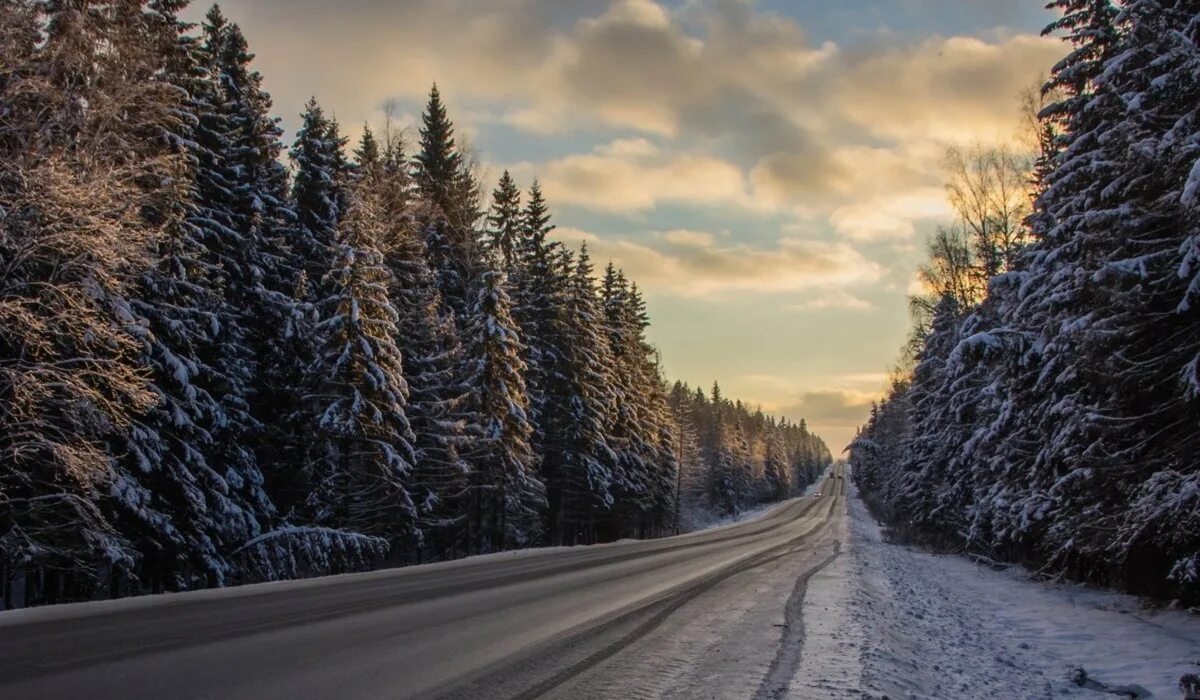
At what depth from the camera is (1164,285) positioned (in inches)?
421

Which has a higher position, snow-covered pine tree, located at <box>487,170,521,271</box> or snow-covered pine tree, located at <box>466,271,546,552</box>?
snow-covered pine tree, located at <box>487,170,521,271</box>

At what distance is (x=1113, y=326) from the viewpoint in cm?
1140

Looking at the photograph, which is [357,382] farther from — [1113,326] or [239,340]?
[1113,326]

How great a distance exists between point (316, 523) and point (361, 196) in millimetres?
10464

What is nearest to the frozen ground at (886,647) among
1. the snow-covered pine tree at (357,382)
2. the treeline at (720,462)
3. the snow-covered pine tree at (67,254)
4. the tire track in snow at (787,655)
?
the tire track in snow at (787,655)

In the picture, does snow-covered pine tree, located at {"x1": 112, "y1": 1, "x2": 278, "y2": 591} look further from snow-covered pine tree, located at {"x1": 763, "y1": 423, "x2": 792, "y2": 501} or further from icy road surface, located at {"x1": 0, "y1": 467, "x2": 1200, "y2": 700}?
snow-covered pine tree, located at {"x1": 763, "y1": 423, "x2": 792, "y2": 501}

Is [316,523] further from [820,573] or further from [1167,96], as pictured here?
[1167,96]

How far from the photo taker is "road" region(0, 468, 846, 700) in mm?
5578

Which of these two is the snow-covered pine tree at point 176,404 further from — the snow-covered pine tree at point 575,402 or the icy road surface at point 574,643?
the snow-covered pine tree at point 575,402

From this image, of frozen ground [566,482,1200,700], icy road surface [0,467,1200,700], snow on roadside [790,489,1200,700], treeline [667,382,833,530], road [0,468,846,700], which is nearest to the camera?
road [0,468,846,700]

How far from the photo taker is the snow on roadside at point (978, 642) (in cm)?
688

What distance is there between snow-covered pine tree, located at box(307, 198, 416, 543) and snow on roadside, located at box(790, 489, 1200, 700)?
44.0 ft

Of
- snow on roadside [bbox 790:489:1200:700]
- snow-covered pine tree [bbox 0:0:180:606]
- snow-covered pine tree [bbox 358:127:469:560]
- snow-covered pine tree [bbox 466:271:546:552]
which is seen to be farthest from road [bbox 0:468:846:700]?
snow-covered pine tree [bbox 466:271:546:552]

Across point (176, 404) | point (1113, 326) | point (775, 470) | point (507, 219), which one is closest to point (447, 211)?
point (507, 219)
